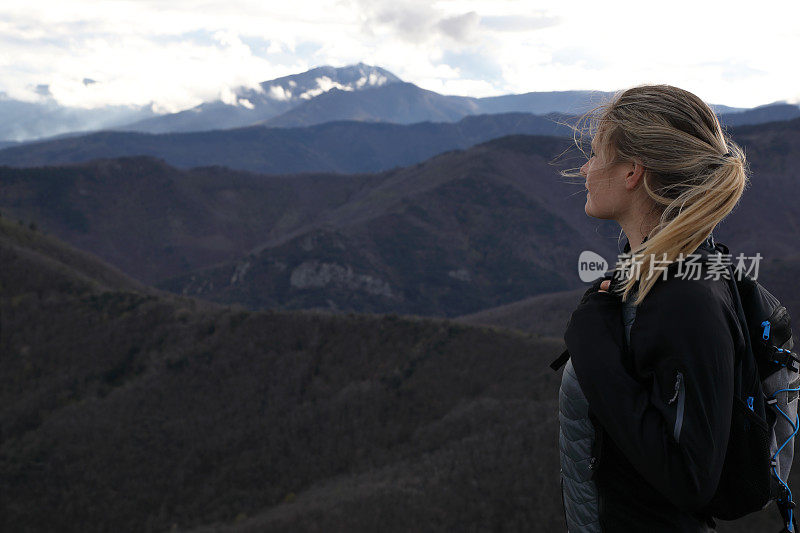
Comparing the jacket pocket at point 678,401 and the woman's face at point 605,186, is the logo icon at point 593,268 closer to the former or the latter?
the woman's face at point 605,186

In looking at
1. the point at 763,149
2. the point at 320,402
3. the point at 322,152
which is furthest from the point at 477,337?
the point at 322,152

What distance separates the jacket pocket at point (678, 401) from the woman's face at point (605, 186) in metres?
0.61

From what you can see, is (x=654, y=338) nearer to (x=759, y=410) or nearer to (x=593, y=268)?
(x=759, y=410)

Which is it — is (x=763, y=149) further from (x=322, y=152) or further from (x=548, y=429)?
(x=322, y=152)

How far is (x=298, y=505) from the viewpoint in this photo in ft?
45.8

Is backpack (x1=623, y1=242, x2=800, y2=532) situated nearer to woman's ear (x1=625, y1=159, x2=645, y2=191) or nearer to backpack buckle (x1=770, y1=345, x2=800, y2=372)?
backpack buckle (x1=770, y1=345, x2=800, y2=372)

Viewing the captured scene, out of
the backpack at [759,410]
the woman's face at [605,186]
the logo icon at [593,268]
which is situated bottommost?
the backpack at [759,410]

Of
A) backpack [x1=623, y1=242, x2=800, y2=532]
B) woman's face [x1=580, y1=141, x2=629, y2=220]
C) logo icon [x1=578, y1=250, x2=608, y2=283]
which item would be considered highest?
woman's face [x1=580, y1=141, x2=629, y2=220]

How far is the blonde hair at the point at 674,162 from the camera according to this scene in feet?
5.59

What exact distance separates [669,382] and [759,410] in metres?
0.36

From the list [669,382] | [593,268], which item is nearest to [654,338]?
[669,382]

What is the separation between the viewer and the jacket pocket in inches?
59.9

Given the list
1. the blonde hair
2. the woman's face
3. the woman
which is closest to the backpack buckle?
the woman

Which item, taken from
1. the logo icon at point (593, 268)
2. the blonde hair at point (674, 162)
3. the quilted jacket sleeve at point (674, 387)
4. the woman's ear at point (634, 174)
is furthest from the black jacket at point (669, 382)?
the logo icon at point (593, 268)
